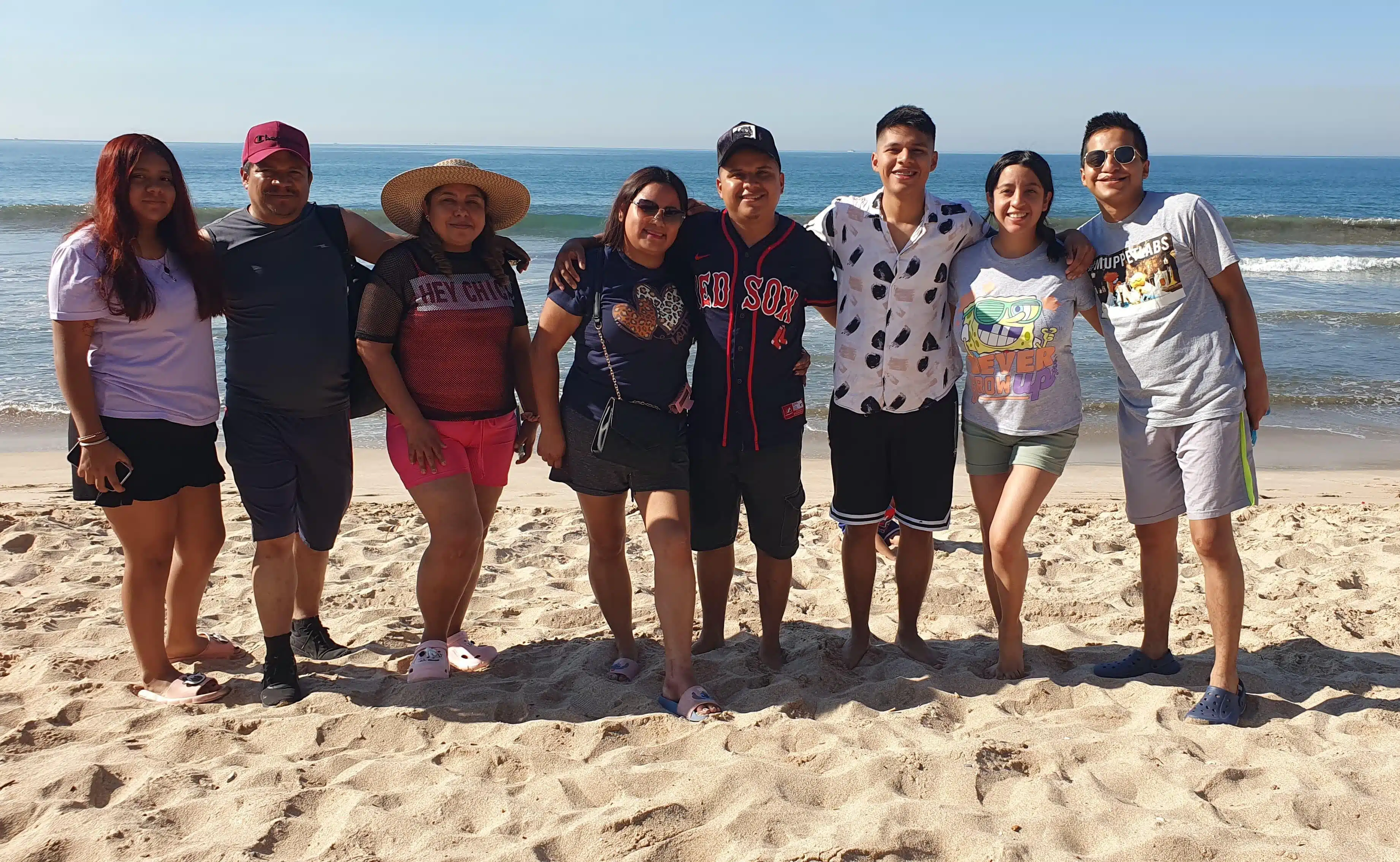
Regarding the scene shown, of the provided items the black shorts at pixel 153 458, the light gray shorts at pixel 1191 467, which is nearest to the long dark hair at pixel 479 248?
the black shorts at pixel 153 458

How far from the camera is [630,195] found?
3.42 meters

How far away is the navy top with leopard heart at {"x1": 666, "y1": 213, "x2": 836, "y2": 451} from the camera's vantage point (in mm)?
3525

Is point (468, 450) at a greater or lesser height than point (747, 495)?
greater

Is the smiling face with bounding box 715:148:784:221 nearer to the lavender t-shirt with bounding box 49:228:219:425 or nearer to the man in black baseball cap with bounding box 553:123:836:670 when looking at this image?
the man in black baseball cap with bounding box 553:123:836:670

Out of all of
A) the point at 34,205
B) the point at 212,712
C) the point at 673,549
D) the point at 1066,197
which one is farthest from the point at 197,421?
the point at 1066,197

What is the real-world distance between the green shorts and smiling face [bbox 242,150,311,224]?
2513mm

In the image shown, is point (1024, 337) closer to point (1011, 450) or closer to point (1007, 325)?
point (1007, 325)

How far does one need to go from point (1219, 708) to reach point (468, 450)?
2791 millimetres

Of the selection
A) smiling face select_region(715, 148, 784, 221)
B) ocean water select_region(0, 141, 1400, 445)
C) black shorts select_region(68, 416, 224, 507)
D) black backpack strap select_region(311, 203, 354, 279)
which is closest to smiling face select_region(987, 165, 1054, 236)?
smiling face select_region(715, 148, 784, 221)

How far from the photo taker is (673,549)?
350 centimetres

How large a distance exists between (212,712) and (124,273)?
1.52 meters

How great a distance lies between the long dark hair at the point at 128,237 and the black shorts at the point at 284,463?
0.46 m

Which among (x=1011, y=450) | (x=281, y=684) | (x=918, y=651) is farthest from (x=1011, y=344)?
(x=281, y=684)

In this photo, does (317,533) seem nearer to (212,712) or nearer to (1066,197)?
(212,712)
